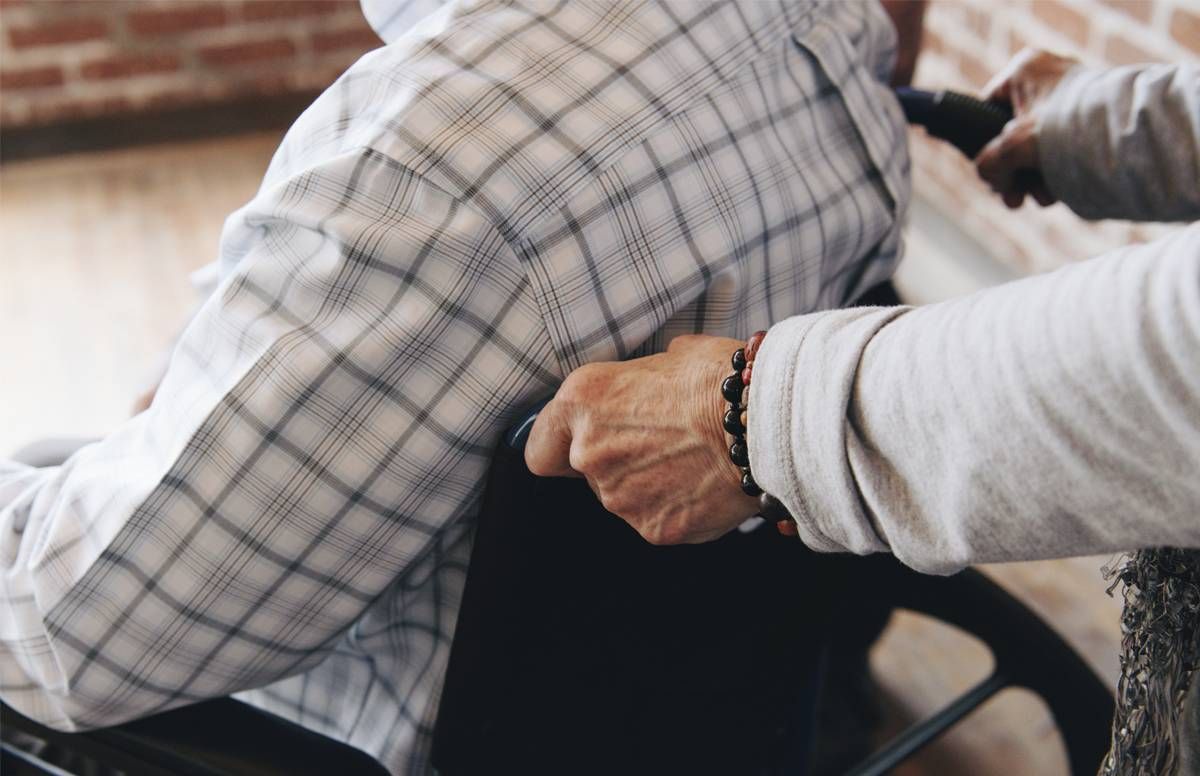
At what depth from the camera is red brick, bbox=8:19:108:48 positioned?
2809 mm

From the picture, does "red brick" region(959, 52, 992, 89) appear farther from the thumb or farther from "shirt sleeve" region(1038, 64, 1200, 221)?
the thumb

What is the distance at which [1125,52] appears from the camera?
1904 millimetres

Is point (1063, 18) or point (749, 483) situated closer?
point (749, 483)

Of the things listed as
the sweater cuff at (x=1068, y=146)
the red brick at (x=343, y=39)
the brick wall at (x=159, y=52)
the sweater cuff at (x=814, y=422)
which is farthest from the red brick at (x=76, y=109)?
the sweater cuff at (x=814, y=422)

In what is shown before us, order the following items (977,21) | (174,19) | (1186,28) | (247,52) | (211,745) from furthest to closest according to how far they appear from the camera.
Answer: (247,52)
(174,19)
(977,21)
(1186,28)
(211,745)

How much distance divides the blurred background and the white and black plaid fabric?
1.06 metres

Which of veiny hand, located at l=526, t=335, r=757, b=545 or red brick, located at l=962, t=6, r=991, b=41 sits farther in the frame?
red brick, located at l=962, t=6, r=991, b=41

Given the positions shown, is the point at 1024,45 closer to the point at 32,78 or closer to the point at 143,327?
the point at 143,327

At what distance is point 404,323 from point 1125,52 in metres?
1.66

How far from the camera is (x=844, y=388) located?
1.98ft

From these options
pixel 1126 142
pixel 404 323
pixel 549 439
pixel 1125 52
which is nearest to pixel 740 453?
pixel 549 439

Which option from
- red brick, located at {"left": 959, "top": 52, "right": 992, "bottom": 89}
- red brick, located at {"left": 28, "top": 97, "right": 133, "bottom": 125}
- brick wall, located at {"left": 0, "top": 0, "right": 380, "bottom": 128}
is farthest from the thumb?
red brick, located at {"left": 28, "top": 97, "right": 133, "bottom": 125}

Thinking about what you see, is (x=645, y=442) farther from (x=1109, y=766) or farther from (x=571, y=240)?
(x=1109, y=766)

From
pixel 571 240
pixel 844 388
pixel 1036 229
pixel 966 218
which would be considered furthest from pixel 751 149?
pixel 966 218
